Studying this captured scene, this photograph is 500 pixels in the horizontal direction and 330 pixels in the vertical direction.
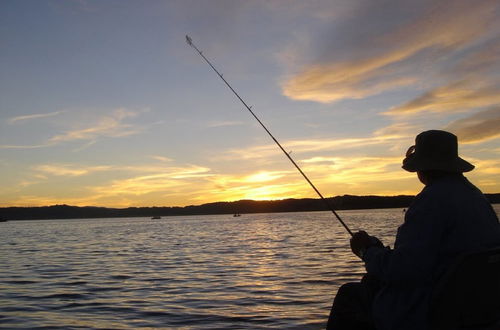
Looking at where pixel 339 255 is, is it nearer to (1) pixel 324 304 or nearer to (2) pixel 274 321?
(1) pixel 324 304

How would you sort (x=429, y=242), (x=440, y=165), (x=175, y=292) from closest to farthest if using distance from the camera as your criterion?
(x=429, y=242)
(x=440, y=165)
(x=175, y=292)

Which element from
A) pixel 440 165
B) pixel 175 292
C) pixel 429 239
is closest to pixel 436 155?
pixel 440 165

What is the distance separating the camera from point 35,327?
9.55 metres

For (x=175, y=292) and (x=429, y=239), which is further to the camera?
(x=175, y=292)

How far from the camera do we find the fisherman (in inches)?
127

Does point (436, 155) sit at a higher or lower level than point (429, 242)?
higher

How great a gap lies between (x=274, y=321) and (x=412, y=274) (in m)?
6.86

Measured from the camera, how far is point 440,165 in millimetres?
3619

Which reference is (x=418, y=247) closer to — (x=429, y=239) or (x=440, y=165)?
(x=429, y=239)

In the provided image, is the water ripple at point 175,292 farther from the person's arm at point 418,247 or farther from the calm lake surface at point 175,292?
the person's arm at point 418,247

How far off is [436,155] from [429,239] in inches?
29.7

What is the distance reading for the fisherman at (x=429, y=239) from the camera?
10.6 feet

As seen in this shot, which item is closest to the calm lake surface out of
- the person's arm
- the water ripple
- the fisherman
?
the water ripple

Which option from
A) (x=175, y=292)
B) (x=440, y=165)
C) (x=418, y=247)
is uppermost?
(x=440, y=165)
